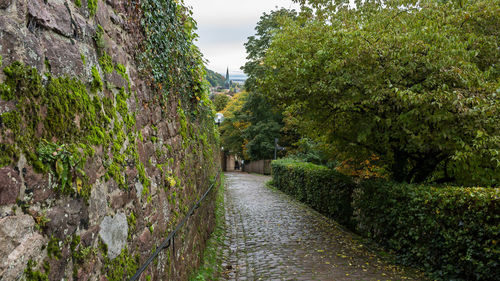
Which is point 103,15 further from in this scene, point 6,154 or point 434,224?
point 434,224

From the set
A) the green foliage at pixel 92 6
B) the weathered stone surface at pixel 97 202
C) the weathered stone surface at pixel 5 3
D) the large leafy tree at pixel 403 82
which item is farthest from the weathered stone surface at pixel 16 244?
the large leafy tree at pixel 403 82

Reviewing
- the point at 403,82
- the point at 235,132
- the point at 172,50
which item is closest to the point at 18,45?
the point at 172,50

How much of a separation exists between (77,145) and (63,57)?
1.67 feet

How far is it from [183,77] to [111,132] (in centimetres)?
294

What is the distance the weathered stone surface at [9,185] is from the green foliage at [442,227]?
569 cm

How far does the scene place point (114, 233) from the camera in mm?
2461

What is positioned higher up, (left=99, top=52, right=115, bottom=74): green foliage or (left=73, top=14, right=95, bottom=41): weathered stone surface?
(left=73, top=14, right=95, bottom=41): weathered stone surface

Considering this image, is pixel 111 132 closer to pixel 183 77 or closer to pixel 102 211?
pixel 102 211

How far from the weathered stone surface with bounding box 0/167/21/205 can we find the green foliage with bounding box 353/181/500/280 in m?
5.69

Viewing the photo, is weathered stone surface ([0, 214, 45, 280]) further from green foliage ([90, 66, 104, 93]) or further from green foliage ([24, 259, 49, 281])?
green foliage ([90, 66, 104, 93])

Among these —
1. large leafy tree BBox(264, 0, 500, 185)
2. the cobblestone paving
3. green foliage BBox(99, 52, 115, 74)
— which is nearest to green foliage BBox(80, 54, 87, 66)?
green foliage BBox(99, 52, 115, 74)

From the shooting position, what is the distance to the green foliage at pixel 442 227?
5.05 metres

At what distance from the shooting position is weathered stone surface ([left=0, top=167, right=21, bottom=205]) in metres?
1.42

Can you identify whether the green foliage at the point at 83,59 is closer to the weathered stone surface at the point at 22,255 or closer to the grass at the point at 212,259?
the weathered stone surface at the point at 22,255
